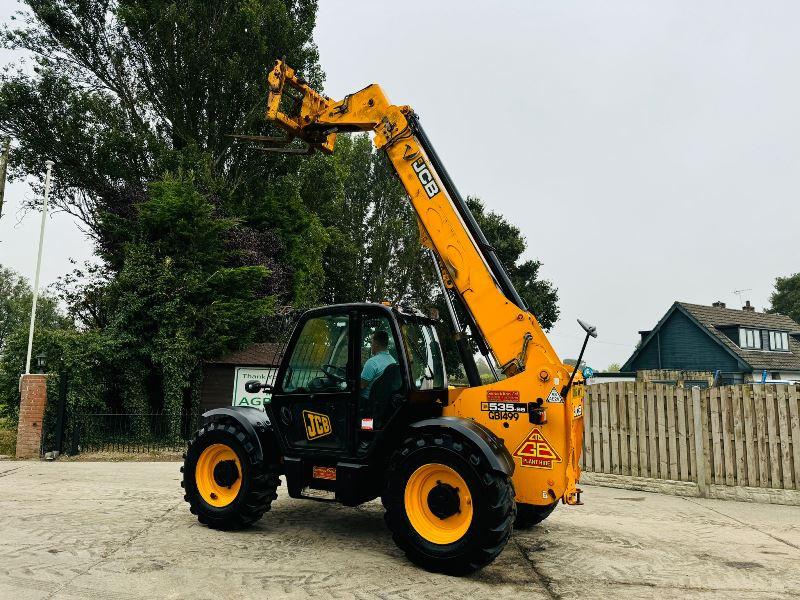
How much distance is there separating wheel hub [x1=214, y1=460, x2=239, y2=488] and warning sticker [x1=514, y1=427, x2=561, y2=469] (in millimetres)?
2817

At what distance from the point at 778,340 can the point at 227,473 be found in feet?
119

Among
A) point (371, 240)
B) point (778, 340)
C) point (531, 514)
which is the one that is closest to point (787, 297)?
point (778, 340)

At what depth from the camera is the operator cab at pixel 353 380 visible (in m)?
5.05

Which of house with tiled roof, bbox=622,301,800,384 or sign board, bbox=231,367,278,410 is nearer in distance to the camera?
sign board, bbox=231,367,278,410

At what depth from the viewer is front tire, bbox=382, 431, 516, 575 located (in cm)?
426

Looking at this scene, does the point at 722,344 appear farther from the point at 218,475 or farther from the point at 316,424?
the point at 218,475

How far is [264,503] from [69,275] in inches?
512

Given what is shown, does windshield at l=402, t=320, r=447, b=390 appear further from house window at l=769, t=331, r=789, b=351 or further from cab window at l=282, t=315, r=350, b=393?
house window at l=769, t=331, r=789, b=351

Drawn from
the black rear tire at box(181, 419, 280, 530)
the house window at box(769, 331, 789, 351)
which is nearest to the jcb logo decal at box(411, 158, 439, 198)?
the black rear tire at box(181, 419, 280, 530)

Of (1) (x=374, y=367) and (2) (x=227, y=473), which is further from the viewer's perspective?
(2) (x=227, y=473)

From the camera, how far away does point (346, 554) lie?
4840 millimetres

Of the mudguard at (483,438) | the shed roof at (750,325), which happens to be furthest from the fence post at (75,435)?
the shed roof at (750,325)

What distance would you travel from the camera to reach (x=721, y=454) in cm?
793

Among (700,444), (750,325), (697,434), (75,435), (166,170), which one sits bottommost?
(75,435)
